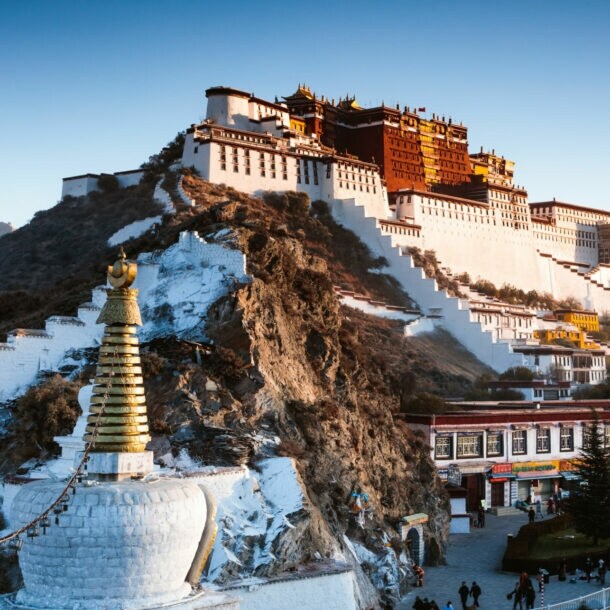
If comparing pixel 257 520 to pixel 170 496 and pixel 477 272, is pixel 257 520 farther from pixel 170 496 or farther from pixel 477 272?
pixel 477 272

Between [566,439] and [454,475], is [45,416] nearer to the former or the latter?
[454,475]

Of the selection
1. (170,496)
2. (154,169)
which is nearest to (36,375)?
(170,496)

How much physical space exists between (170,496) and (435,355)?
48.6 meters

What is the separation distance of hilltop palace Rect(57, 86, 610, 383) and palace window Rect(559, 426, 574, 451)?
56.9 ft

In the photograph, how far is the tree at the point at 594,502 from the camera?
101 ft

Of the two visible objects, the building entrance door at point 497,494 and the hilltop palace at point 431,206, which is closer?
the building entrance door at point 497,494

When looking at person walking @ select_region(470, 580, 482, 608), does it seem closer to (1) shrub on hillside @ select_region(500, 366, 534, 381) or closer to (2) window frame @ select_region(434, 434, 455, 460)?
(2) window frame @ select_region(434, 434, 455, 460)

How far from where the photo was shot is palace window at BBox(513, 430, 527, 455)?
42188mm

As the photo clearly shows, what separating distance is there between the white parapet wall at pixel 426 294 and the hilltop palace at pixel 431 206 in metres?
0.06

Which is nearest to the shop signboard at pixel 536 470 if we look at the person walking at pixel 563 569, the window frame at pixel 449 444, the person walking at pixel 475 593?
the window frame at pixel 449 444

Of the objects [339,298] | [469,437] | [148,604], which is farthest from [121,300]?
[339,298]

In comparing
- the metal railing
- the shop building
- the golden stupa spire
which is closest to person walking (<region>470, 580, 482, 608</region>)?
the metal railing

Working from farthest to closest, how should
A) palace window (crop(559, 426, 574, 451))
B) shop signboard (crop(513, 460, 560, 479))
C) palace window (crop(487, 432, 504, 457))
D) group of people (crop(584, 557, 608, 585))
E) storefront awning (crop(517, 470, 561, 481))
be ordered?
palace window (crop(559, 426, 574, 451))
storefront awning (crop(517, 470, 561, 481))
shop signboard (crop(513, 460, 560, 479))
palace window (crop(487, 432, 504, 457))
group of people (crop(584, 557, 608, 585))

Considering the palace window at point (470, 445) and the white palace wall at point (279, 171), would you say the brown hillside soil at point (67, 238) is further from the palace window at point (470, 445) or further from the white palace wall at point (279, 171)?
the palace window at point (470, 445)
